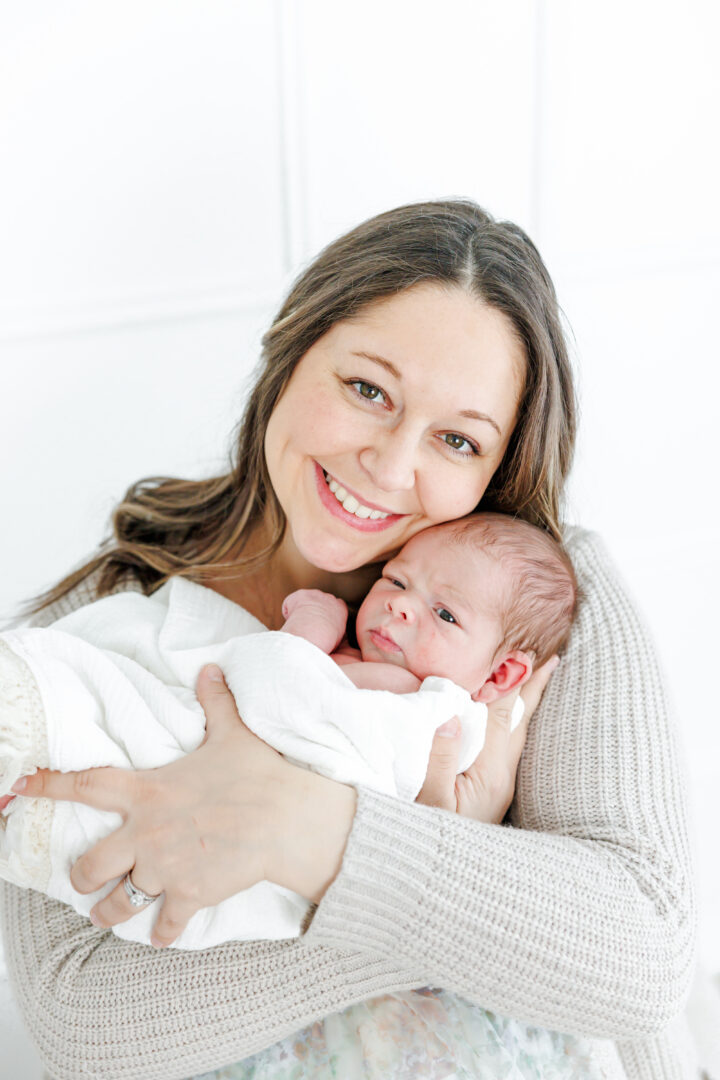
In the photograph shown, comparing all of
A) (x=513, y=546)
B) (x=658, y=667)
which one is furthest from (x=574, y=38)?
(x=658, y=667)

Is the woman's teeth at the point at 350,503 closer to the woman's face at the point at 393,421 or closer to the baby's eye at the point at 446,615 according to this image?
the woman's face at the point at 393,421

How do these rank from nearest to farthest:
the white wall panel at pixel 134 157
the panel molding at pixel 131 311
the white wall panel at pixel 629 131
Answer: the white wall panel at pixel 134 157, the panel molding at pixel 131 311, the white wall panel at pixel 629 131

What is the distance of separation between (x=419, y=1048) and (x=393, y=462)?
2.58 ft

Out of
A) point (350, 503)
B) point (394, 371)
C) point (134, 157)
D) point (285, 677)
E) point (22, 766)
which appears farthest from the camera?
point (134, 157)

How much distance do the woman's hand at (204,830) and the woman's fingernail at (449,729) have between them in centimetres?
19

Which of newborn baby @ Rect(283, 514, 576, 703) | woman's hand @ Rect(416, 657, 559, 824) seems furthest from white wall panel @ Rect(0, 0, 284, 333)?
woman's hand @ Rect(416, 657, 559, 824)

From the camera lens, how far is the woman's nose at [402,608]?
150cm

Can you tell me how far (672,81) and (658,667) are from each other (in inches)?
65.1

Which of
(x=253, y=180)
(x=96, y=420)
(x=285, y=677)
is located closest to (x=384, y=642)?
(x=285, y=677)

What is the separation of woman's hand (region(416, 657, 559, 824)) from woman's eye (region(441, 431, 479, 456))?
356mm

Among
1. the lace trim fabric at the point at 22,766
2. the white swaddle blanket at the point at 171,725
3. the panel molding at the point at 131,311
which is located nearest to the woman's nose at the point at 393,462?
the white swaddle blanket at the point at 171,725

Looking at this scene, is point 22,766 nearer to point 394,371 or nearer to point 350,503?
point 350,503

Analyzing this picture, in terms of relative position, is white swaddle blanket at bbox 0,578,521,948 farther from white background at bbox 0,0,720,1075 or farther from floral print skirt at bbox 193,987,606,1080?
white background at bbox 0,0,720,1075

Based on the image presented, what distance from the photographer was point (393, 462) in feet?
4.81
